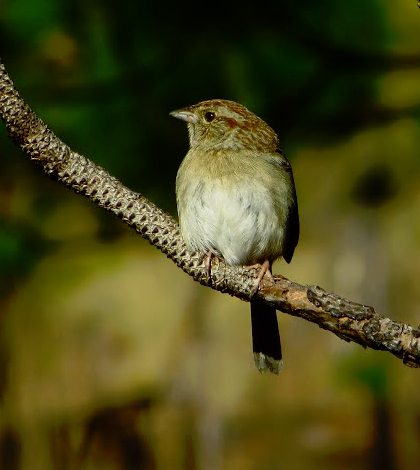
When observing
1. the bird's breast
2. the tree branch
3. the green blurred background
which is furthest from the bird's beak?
the green blurred background

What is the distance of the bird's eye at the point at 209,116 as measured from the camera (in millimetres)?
4289

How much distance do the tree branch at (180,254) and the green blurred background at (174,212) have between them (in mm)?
2739

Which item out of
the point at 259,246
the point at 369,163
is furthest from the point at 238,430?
the point at 259,246

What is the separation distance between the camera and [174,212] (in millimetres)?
5910

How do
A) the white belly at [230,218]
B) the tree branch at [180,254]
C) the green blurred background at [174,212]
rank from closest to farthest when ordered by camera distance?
the tree branch at [180,254] < the white belly at [230,218] < the green blurred background at [174,212]

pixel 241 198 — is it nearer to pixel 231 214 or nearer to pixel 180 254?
pixel 231 214

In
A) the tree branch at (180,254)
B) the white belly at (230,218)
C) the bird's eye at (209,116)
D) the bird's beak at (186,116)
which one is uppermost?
the bird's beak at (186,116)

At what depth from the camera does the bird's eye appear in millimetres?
4289

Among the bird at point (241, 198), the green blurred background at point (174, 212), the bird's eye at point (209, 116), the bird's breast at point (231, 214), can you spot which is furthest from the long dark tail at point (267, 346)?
the green blurred background at point (174, 212)

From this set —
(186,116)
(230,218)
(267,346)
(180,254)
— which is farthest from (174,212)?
(180,254)

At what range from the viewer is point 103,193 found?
308 centimetres

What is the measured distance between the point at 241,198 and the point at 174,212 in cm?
212

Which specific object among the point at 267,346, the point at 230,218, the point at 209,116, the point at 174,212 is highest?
the point at 174,212

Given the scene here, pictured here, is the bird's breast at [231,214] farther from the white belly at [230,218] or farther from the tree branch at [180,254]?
the tree branch at [180,254]
